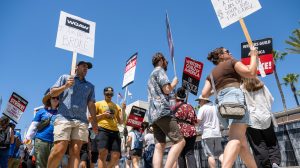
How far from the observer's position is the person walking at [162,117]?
4750 millimetres

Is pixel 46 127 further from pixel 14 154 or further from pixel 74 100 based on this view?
pixel 14 154

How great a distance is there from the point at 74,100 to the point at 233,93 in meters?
2.60

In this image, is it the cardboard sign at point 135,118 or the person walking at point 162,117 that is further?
the cardboard sign at point 135,118

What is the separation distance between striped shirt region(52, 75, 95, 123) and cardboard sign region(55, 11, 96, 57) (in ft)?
2.34

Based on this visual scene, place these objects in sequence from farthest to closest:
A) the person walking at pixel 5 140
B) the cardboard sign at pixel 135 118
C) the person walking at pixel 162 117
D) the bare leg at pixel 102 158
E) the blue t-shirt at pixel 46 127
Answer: the cardboard sign at pixel 135 118 → the person walking at pixel 5 140 → the bare leg at pixel 102 158 → the blue t-shirt at pixel 46 127 → the person walking at pixel 162 117

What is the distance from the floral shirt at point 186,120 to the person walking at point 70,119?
71.1 inches

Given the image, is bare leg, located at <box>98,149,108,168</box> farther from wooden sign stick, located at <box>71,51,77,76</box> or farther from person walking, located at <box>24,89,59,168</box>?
wooden sign stick, located at <box>71,51,77,76</box>

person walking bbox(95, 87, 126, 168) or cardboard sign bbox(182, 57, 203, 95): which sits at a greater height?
Answer: cardboard sign bbox(182, 57, 203, 95)

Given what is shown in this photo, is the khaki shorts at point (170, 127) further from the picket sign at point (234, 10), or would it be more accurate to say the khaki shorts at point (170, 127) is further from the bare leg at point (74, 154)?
the picket sign at point (234, 10)

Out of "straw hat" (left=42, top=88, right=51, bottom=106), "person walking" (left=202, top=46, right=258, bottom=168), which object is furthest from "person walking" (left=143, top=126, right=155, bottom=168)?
"person walking" (left=202, top=46, right=258, bottom=168)

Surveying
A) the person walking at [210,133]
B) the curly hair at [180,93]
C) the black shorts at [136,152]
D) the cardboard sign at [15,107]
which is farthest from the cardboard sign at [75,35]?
the cardboard sign at [15,107]

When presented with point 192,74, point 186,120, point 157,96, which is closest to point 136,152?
point 192,74

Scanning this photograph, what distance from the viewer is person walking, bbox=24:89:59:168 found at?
5.74 metres

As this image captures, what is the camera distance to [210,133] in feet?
21.7
